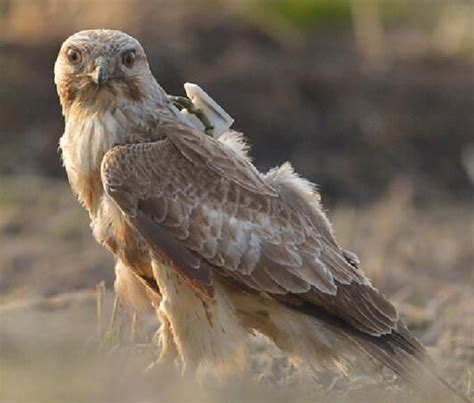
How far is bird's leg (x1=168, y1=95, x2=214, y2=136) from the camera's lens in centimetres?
857

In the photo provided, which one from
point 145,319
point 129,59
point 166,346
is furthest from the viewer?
point 145,319

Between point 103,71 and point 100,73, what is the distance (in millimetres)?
27

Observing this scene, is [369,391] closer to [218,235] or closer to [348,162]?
[218,235]

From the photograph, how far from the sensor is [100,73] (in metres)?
7.86

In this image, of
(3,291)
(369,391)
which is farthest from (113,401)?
(3,291)

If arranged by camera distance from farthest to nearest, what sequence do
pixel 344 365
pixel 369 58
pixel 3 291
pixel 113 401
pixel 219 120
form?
1. pixel 369 58
2. pixel 3 291
3. pixel 219 120
4. pixel 344 365
5. pixel 113 401

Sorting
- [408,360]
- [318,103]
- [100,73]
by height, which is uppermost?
[100,73]

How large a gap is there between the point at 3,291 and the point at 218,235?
12.9 ft

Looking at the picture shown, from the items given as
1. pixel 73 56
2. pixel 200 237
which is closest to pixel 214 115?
pixel 73 56

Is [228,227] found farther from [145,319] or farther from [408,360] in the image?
[145,319]

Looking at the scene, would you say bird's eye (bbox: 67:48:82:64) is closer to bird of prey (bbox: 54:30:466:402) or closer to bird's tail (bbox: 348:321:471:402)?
bird of prey (bbox: 54:30:466:402)

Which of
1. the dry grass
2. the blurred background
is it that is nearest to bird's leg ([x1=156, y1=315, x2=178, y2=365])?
the dry grass

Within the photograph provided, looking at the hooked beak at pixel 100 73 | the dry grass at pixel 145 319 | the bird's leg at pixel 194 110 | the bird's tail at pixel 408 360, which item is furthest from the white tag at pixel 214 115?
the bird's tail at pixel 408 360

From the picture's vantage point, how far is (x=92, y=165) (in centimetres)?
793
